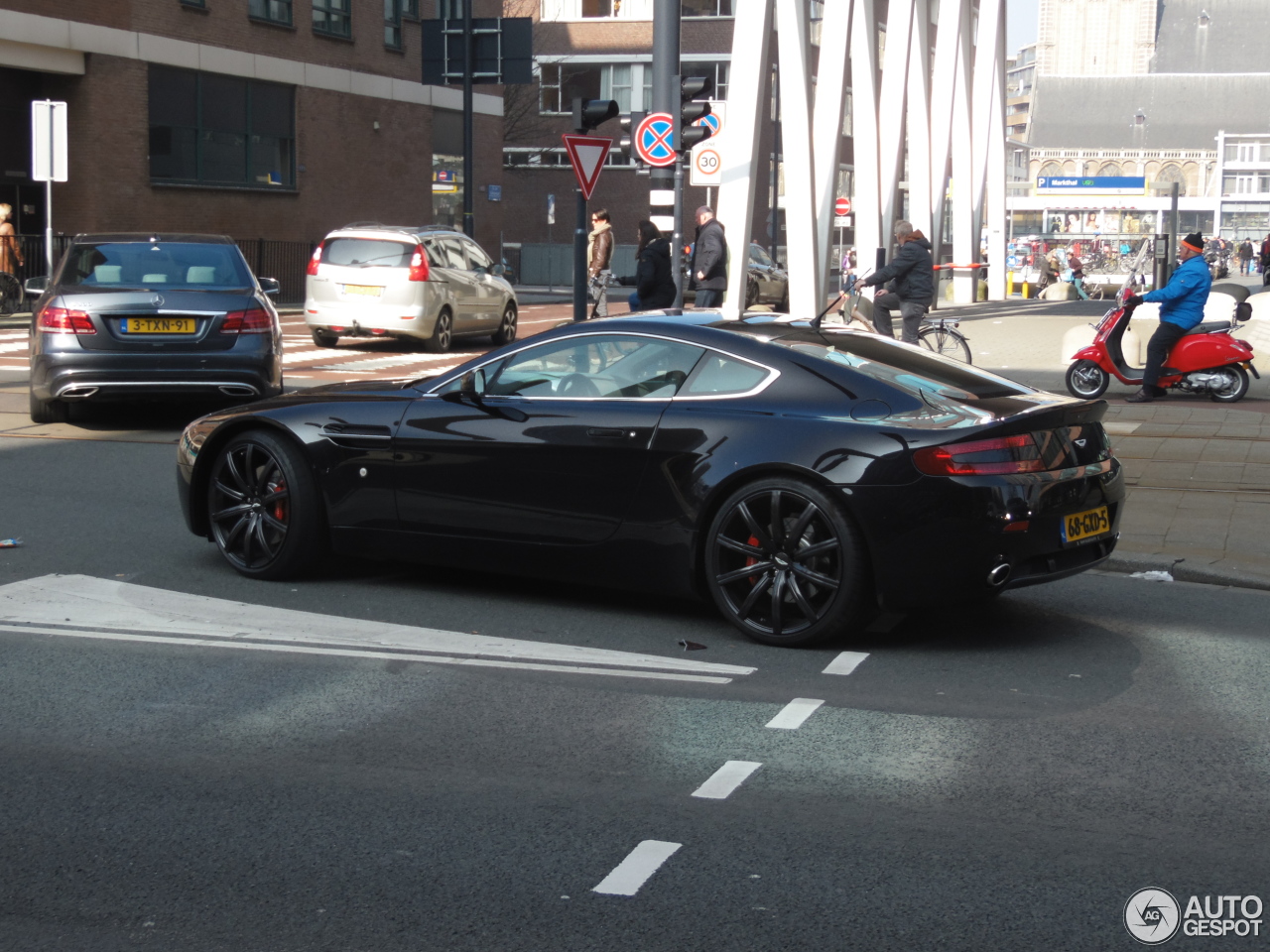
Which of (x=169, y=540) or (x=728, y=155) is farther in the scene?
(x=728, y=155)

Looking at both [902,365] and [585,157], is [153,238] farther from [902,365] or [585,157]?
[902,365]

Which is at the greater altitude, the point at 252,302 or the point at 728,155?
the point at 728,155

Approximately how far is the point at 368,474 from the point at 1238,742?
12.3ft

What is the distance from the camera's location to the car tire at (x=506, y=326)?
941 inches

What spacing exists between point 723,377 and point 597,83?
61194 millimetres

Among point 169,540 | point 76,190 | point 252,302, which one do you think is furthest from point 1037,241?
point 169,540

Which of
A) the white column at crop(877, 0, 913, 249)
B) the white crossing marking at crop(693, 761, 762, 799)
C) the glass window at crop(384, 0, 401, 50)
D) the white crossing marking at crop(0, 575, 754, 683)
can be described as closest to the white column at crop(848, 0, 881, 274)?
the white column at crop(877, 0, 913, 249)

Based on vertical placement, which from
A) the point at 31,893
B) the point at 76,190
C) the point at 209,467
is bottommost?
the point at 31,893

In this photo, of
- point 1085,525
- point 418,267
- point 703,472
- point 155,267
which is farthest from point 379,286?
point 1085,525

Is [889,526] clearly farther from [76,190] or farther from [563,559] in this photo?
[76,190]

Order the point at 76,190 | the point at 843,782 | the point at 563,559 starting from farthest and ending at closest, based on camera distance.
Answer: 1. the point at 76,190
2. the point at 563,559
3. the point at 843,782

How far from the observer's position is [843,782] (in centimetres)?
458

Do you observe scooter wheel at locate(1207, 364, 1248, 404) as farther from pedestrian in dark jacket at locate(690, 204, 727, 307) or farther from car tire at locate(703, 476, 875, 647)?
car tire at locate(703, 476, 875, 647)

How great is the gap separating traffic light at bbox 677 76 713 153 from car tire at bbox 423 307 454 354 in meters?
4.96
